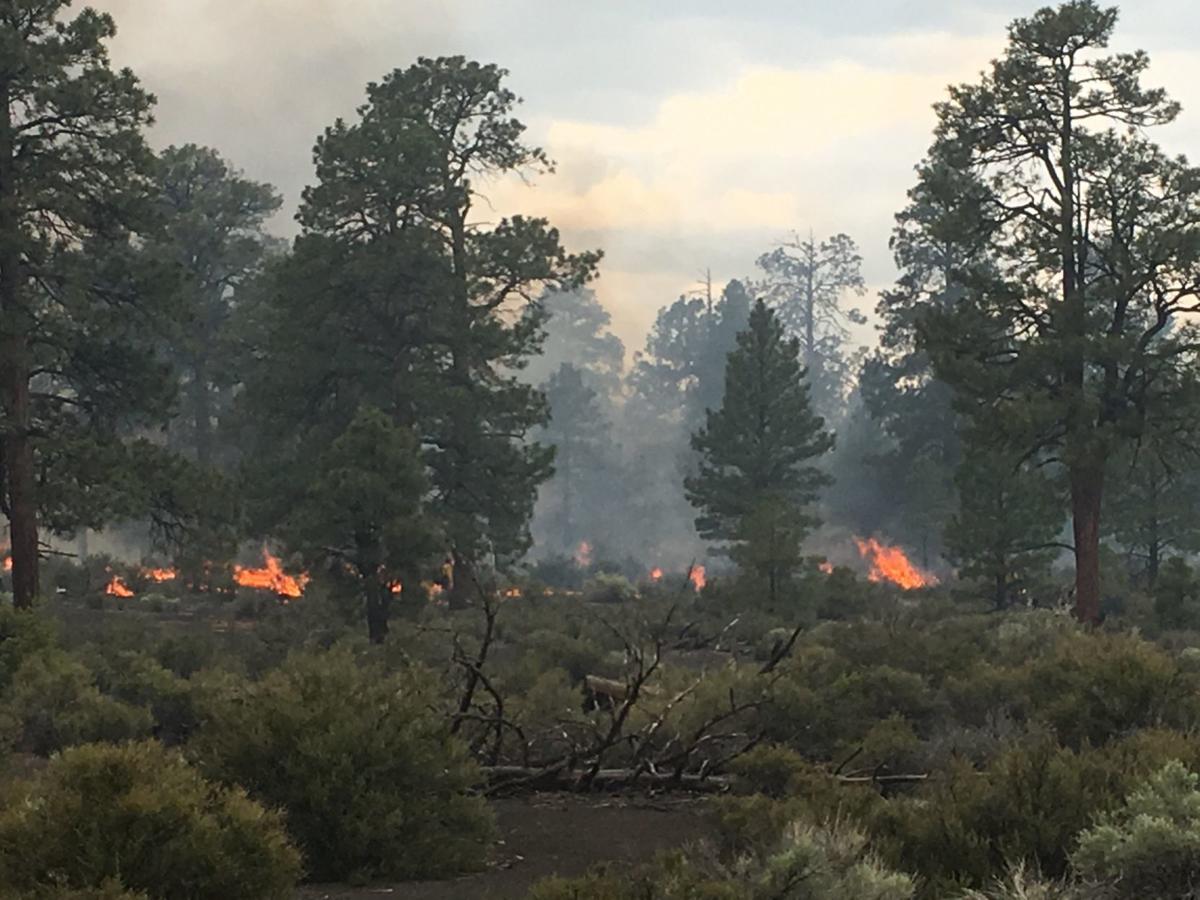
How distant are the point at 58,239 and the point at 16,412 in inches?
123

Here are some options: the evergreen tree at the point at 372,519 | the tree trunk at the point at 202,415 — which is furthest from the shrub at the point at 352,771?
the tree trunk at the point at 202,415

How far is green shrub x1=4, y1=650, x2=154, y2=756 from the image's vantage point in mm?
11758

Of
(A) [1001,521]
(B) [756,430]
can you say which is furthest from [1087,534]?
(B) [756,430]

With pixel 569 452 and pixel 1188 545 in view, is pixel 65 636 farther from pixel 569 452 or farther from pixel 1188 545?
pixel 569 452

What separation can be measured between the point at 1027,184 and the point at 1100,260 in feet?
7.12

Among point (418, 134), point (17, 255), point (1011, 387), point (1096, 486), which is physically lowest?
point (1096, 486)

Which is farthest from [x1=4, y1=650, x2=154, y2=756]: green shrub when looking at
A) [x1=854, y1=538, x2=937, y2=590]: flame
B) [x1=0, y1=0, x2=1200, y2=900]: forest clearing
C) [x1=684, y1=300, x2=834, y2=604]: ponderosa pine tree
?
[x1=854, y1=538, x2=937, y2=590]: flame

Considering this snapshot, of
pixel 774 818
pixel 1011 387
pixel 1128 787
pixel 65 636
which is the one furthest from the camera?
pixel 1011 387

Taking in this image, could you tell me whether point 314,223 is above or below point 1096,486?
above

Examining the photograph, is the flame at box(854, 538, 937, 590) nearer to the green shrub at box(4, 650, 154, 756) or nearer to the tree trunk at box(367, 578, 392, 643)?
the tree trunk at box(367, 578, 392, 643)

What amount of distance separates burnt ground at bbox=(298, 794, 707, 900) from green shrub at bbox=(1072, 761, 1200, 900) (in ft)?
8.13

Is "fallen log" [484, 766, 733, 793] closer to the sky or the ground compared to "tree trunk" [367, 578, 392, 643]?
closer to the ground

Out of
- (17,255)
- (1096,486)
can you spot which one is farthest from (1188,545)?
(17,255)

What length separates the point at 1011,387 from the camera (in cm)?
2312
